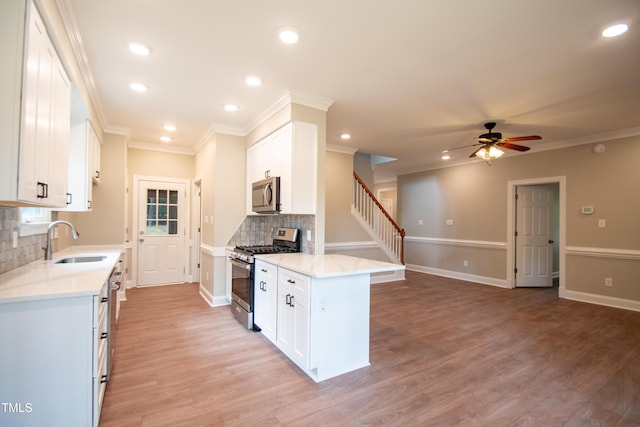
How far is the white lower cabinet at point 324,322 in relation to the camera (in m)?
2.41

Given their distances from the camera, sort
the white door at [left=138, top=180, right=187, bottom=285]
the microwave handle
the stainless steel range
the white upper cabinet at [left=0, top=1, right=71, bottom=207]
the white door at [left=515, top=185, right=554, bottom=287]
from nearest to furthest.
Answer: the white upper cabinet at [left=0, top=1, right=71, bottom=207], the stainless steel range, the microwave handle, the white door at [left=138, top=180, right=187, bottom=285], the white door at [left=515, top=185, right=554, bottom=287]

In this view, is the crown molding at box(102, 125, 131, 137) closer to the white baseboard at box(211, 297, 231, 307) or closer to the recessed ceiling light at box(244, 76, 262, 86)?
the recessed ceiling light at box(244, 76, 262, 86)

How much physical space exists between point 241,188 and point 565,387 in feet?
14.2

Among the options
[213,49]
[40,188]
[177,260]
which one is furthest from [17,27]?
[177,260]

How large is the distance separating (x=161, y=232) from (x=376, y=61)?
5.10 meters

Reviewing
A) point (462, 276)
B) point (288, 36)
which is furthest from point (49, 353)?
point (462, 276)

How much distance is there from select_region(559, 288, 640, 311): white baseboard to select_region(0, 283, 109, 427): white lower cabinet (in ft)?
21.6

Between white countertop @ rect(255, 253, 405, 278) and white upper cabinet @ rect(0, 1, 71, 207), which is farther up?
white upper cabinet @ rect(0, 1, 71, 207)

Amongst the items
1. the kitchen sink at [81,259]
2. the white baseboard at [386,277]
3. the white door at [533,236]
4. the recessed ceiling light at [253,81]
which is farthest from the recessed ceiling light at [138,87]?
the white door at [533,236]

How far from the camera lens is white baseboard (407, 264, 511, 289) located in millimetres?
6035

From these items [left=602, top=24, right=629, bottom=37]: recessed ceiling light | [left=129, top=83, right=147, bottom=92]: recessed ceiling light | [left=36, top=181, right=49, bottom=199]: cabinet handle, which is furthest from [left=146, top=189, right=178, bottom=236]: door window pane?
[left=602, top=24, right=629, bottom=37]: recessed ceiling light

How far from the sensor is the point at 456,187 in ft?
22.5

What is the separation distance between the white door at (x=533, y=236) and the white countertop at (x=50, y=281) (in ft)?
22.1

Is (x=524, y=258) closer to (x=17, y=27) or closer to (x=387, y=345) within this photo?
(x=387, y=345)
